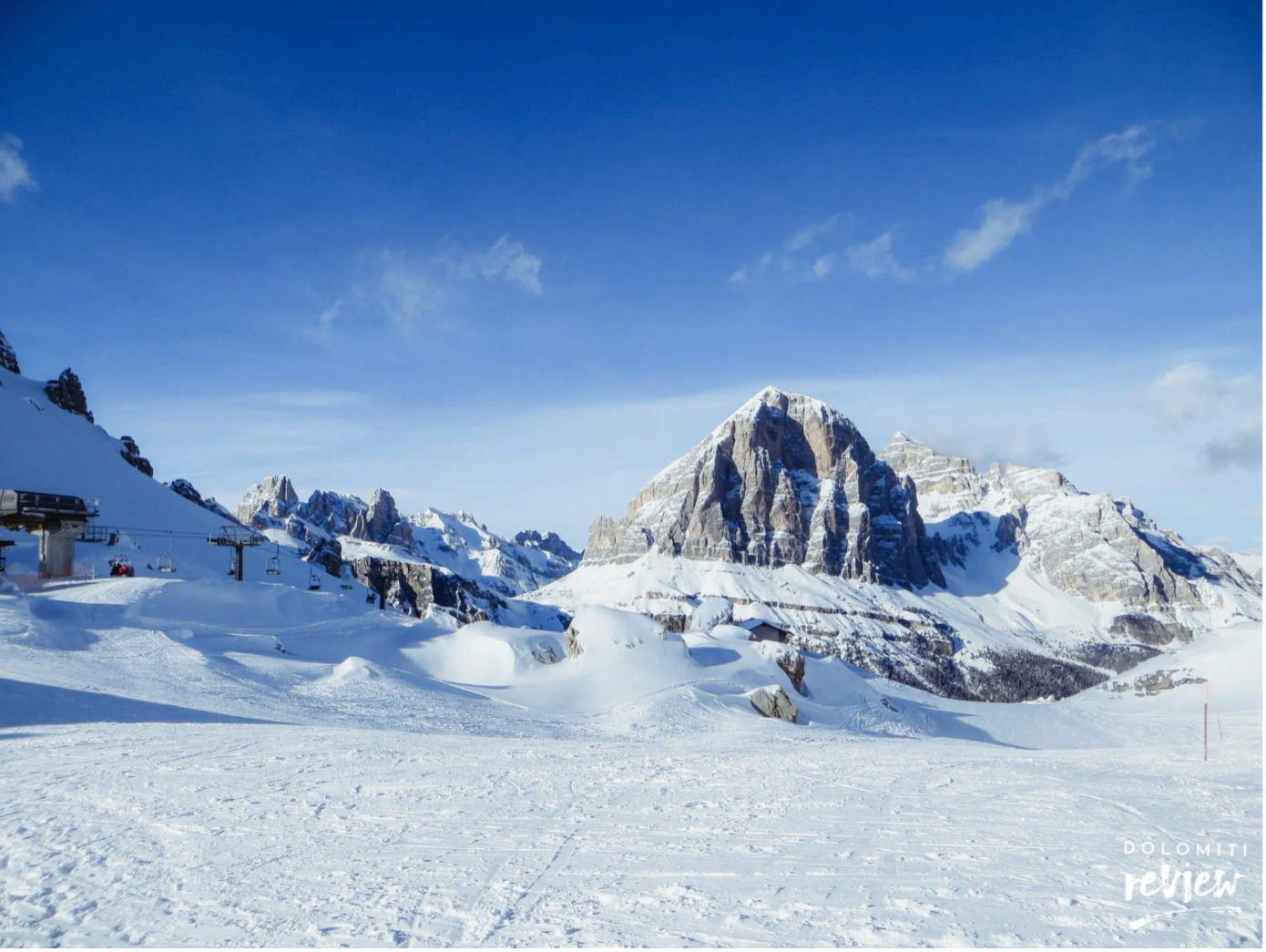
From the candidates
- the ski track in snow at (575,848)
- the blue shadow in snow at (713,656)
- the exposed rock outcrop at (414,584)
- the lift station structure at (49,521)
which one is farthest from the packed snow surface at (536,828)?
the exposed rock outcrop at (414,584)

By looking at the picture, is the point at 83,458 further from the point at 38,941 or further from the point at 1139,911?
the point at 1139,911

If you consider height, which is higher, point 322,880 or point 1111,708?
point 322,880

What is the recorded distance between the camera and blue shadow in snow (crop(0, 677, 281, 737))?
700 inches

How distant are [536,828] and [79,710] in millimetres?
15482

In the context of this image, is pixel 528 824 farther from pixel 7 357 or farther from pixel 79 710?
pixel 7 357

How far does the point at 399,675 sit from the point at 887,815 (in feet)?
76.4

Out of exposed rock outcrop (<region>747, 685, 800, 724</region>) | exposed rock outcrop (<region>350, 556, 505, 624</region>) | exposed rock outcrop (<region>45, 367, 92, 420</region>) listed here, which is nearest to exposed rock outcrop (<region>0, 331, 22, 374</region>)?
exposed rock outcrop (<region>45, 367, 92, 420</region>)

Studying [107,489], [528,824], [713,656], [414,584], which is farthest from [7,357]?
[528,824]

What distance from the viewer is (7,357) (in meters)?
78.1

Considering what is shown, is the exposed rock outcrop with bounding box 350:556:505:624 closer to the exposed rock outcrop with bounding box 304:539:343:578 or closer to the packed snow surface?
the exposed rock outcrop with bounding box 304:539:343:578

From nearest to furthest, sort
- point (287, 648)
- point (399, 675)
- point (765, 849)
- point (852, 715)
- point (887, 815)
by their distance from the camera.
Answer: point (765, 849), point (887, 815), point (399, 675), point (287, 648), point (852, 715)

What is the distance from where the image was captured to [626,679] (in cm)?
3681

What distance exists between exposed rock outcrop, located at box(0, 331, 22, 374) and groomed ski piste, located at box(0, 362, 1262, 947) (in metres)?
64.8

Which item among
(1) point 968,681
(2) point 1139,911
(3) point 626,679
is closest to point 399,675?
(3) point 626,679
